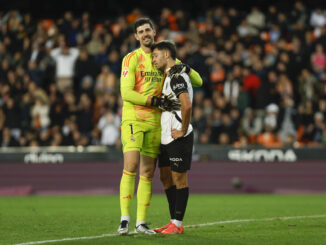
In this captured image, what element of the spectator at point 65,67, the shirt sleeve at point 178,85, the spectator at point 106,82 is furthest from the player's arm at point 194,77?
the spectator at point 65,67

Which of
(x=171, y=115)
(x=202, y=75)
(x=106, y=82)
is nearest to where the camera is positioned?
(x=171, y=115)

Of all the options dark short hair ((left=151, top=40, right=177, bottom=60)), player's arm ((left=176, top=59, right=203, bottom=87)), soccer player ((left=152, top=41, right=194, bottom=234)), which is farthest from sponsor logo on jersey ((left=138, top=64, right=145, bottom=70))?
player's arm ((left=176, top=59, right=203, bottom=87))

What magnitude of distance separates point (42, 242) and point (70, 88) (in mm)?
12464

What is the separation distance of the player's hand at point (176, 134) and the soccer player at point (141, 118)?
0.27 m

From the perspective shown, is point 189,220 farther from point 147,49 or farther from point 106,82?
point 106,82

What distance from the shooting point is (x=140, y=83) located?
827cm

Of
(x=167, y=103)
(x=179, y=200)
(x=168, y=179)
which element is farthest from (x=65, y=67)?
(x=179, y=200)

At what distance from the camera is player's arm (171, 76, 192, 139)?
25.9ft

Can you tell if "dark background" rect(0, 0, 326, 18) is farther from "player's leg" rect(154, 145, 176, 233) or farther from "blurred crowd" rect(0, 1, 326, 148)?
"player's leg" rect(154, 145, 176, 233)

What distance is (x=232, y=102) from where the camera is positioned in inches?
716

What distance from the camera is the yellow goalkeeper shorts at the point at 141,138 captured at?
809cm

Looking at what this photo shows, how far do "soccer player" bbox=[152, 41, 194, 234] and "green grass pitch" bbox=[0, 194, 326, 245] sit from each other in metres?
0.38

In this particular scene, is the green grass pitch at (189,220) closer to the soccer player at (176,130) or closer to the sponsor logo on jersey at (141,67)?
the soccer player at (176,130)

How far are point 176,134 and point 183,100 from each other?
41cm
